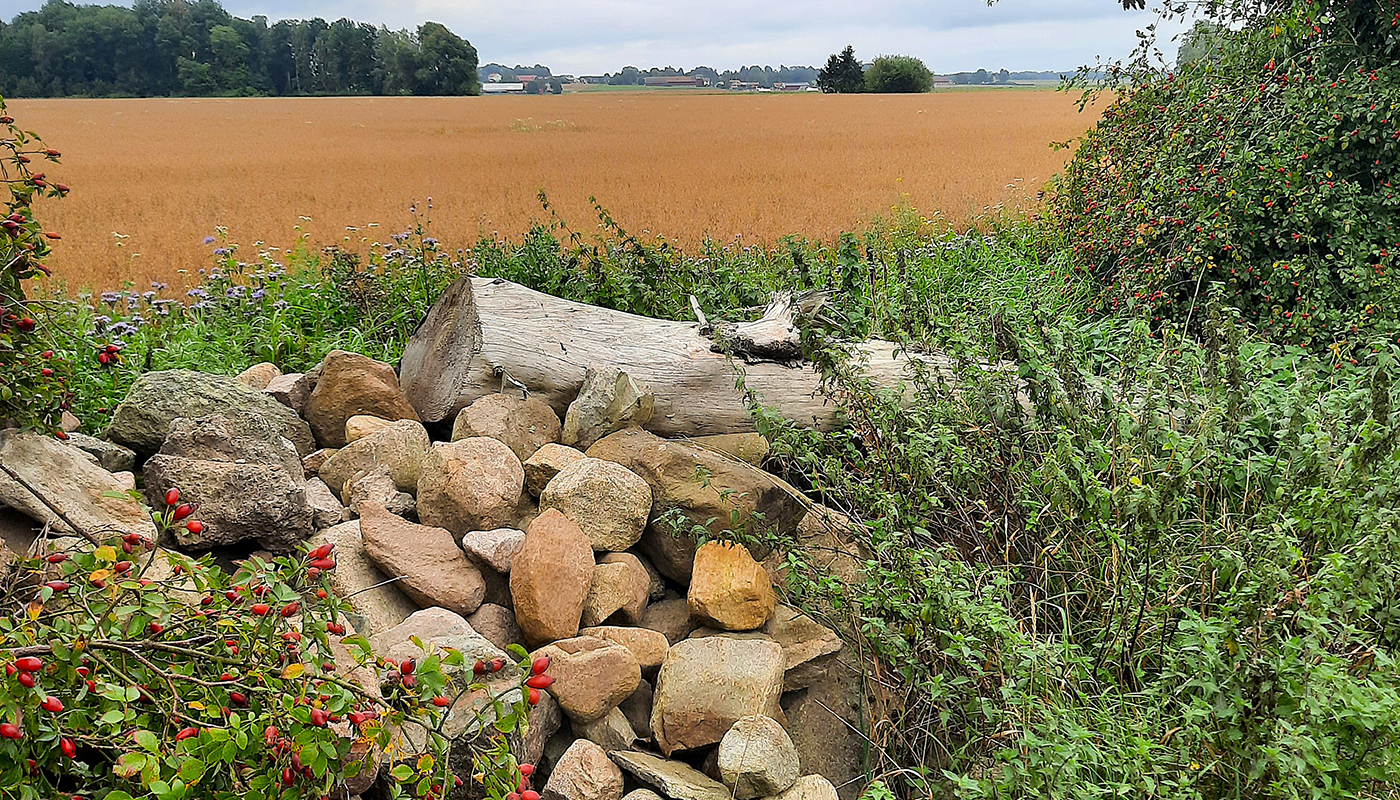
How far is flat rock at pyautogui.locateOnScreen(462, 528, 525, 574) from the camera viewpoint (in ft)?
9.36

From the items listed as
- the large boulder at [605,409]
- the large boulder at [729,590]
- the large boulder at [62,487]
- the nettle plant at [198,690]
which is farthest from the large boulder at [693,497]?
the large boulder at [62,487]

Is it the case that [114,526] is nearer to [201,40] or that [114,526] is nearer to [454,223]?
[454,223]

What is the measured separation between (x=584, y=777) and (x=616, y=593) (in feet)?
2.26

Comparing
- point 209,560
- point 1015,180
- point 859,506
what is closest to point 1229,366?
point 859,506

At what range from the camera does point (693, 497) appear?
125 inches

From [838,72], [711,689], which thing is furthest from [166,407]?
[838,72]

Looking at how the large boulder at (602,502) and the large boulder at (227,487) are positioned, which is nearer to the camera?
the large boulder at (227,487)

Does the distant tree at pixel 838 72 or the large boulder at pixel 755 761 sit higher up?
the distant tree at pixel 838 72

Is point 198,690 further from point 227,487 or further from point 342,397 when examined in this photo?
point 342,397

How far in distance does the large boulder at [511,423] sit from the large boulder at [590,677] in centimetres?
111

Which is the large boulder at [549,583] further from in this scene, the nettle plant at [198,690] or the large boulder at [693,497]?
the nettle plant at [198,690]

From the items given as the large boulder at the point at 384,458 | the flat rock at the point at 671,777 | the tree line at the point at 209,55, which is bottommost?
the flat rock at the point at 671,777

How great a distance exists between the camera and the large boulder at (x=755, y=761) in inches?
91.1

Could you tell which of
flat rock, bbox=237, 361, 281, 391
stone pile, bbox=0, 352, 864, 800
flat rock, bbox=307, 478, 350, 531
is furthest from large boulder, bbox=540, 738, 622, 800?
flat rock, bbox=237, 361, 281, 391
